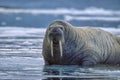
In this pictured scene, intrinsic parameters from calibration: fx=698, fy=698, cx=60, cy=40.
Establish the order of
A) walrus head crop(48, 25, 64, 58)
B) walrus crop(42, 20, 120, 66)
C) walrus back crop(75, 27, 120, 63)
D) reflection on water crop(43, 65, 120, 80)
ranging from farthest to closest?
walrus back crop(75, 27, 120, 63) → walrus crop(42, 20, 120, 66) → walrus head crop(48, 25, 64, 58) → reflection on water crop(43, 65, 120, 80)

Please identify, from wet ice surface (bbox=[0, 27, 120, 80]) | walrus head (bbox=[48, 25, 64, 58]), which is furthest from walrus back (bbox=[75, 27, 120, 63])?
walrus head (bbox=[48, 25, 64, 58])

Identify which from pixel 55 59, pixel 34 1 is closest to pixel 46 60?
pixel 55 59

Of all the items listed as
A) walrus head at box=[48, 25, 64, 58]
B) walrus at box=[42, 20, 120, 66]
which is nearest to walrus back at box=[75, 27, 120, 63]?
walrus at box=[42, 20, 120, 66]

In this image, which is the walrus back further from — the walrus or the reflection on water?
the reflection on water

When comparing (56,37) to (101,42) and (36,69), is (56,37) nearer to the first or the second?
(36,69)

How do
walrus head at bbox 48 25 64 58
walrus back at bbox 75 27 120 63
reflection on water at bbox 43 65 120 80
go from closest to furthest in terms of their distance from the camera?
reflection on water at bbox 43 65 120 80, walrus head at bbox 48 25 64 58, walrus back at bbox 75 27 120 63

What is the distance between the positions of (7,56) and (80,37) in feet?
5.86

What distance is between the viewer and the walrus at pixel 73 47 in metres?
13.2

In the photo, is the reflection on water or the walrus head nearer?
the reflection on water

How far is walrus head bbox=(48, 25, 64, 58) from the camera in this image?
12958 millimetres

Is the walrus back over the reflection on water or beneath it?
over

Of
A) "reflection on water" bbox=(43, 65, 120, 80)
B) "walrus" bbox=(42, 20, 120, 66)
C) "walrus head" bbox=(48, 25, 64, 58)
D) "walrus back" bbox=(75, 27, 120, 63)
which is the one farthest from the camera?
"walrus back" bbox=(75, 27, 120, 63)

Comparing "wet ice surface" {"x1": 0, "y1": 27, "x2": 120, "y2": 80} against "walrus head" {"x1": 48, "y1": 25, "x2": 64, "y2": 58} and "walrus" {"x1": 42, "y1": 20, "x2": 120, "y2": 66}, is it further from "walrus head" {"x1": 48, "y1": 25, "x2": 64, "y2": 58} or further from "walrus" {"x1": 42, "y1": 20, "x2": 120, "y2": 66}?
"walrus head" {"x1": 48, "y1": 25, "x2": 64, "y2": 58}

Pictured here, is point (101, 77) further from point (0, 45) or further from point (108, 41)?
point (0, 45)
